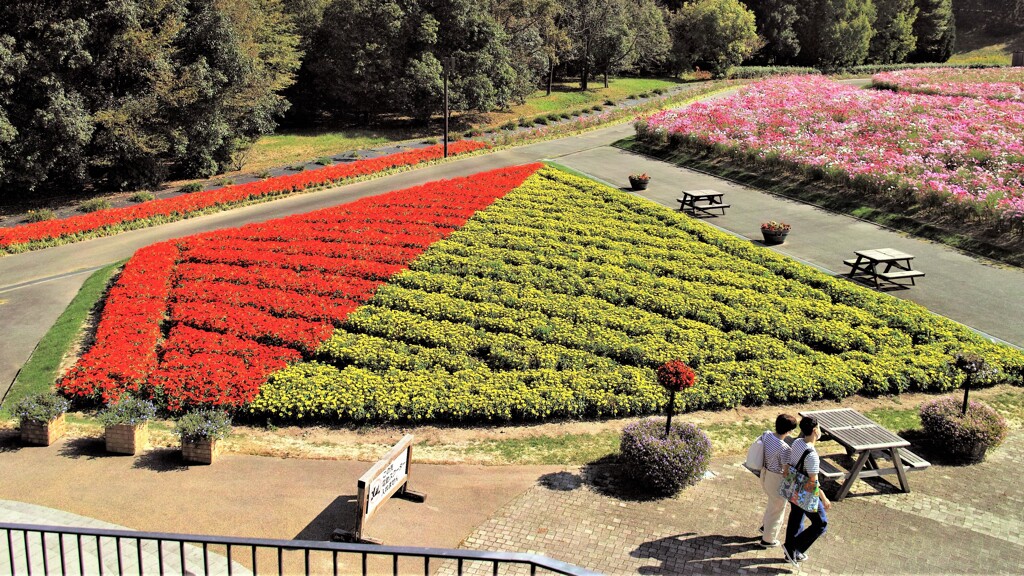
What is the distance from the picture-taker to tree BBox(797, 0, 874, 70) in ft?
216

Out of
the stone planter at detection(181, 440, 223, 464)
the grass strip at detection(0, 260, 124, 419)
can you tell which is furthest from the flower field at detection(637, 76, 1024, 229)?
the grass strip at detection(0, 260, 124, 419)

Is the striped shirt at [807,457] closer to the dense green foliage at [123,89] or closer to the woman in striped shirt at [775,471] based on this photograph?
the woman in striped shirt at [775,471]

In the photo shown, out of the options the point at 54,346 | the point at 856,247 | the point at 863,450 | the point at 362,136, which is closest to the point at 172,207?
the point at 54,346

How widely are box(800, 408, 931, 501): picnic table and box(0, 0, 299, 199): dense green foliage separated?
87.7 ft

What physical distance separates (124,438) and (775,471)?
28.2 feet

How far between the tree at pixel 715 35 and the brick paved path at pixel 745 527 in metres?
58.3

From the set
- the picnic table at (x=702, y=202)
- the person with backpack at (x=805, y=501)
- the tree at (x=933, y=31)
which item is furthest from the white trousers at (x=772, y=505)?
the tree at (x=933, y=31)

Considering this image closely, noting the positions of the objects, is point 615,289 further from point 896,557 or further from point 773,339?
point 896,557

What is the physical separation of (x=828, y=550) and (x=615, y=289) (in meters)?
8.28

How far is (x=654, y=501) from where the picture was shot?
8.98 m

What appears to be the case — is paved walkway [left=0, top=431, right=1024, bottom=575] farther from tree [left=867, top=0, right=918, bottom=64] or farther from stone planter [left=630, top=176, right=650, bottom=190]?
tree [left=867, top=0, right=918, bottom=64]

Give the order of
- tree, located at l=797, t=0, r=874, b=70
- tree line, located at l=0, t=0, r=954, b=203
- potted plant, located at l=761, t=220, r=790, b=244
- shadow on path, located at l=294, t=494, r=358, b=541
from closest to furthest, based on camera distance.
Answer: shadow on path, located at l=294, t=494, r=358, b=541 < potted plant, located at l=761, t=220, r=790, b=244 < tree line, located at l=0, t=0, r=954, b=203 < tree, located at l=797, t=0, r=874, b=70

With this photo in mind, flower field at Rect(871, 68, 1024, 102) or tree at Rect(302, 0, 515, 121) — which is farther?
tree at Rect(302, 0, 515, 121)

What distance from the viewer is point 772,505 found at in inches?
307
